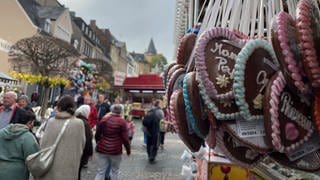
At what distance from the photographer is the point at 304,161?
4.21 feet

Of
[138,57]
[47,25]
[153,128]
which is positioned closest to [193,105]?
[153,128]

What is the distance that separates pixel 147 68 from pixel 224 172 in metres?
96.6

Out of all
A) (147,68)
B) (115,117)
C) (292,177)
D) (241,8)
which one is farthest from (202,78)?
(147,68)

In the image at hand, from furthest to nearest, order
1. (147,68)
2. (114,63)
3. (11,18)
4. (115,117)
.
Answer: (147,68)
(114,63)
(11,18)
(115,117)

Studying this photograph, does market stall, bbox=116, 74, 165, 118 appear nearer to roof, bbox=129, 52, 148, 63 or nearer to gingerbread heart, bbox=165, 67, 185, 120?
gingerbread heart, bbox=165, 67, 185, 120

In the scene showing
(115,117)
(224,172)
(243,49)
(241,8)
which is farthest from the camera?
(115,117)

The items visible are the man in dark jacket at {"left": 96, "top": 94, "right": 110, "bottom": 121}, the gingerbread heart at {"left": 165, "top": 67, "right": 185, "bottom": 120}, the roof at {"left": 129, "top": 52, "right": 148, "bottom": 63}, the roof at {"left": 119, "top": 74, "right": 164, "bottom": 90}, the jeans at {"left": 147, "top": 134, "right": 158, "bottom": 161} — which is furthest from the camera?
the roof at {"left": 129, "top": 52, "right": 148, "bottom": 63}

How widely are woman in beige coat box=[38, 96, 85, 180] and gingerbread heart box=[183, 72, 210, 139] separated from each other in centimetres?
288

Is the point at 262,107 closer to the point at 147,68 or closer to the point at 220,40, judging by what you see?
the point at 220,40

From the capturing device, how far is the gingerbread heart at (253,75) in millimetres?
1169

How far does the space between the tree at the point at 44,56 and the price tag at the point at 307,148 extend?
14.7m

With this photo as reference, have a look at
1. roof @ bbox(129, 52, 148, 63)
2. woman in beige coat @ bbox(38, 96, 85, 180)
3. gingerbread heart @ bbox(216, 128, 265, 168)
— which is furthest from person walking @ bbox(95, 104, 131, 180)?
Result: roof @ bbox(129, 52, 148, 63)

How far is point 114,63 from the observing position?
6388cm

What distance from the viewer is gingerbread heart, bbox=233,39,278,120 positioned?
1.17 meters
